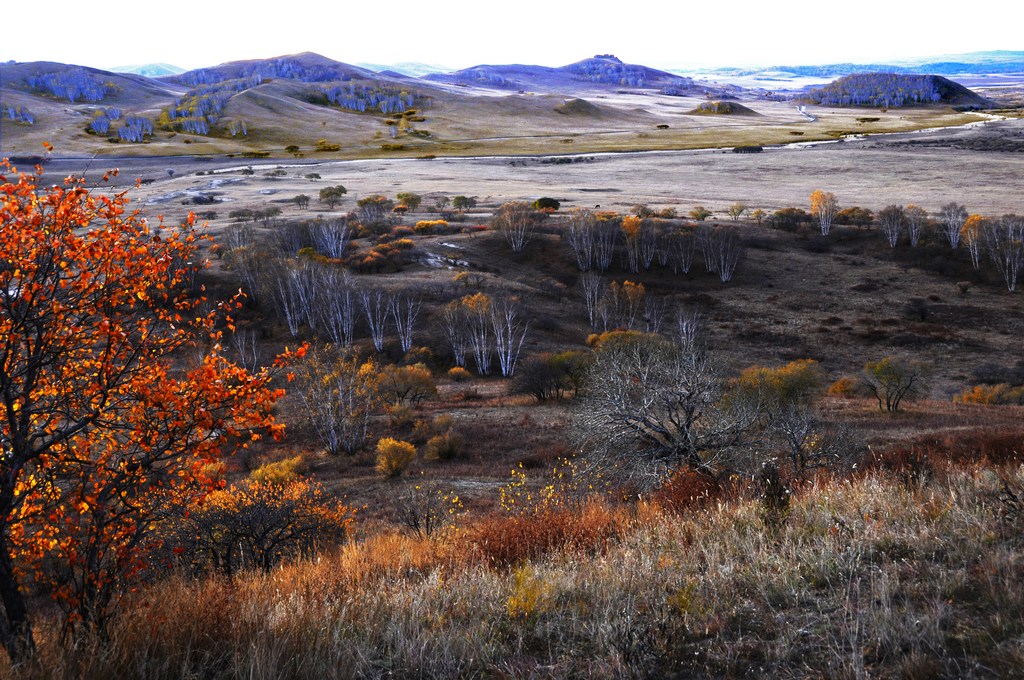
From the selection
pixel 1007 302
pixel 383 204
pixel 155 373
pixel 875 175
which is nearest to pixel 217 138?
pixel 383 204

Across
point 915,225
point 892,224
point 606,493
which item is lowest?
point 606,493

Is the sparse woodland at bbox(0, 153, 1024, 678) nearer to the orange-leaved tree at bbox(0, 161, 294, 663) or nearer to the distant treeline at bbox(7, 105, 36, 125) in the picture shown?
the orange-leaved tree at bbox(0, 161, 294, 663)

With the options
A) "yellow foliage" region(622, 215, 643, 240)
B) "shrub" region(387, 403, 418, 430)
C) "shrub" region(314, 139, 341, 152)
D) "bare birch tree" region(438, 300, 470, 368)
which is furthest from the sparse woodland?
"shrub" region(314, 139, 341, 152)

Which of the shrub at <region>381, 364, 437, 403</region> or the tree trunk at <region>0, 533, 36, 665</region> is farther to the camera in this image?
the shrub at <region>381, 364, 437, 403</region>

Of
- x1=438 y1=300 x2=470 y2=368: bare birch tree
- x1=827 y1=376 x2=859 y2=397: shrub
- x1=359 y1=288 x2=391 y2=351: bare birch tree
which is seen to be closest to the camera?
x1=827 y1=376 x2=859 y2=397: shrub

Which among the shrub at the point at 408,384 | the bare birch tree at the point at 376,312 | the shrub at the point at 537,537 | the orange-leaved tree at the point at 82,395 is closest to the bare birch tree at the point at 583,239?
the bare birch tree at the point at 376,312

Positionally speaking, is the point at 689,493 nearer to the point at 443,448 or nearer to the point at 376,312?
the point at 443,448

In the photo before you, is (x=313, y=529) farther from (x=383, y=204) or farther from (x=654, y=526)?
(x=383, y=204)

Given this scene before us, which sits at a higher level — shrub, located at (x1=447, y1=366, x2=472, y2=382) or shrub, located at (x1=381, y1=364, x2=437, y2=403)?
shrub, located at (x1=381, y1=364, x2=437, y2=403)

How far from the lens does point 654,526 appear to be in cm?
691

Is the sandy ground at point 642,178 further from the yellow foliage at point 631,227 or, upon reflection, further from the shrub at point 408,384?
the shrub at point 408,384

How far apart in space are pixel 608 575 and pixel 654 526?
5.35 feet

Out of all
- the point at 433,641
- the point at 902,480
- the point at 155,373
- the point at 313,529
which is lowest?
the point at 313,529

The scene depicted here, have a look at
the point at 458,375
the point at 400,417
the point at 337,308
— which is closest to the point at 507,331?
the point at 458,375
